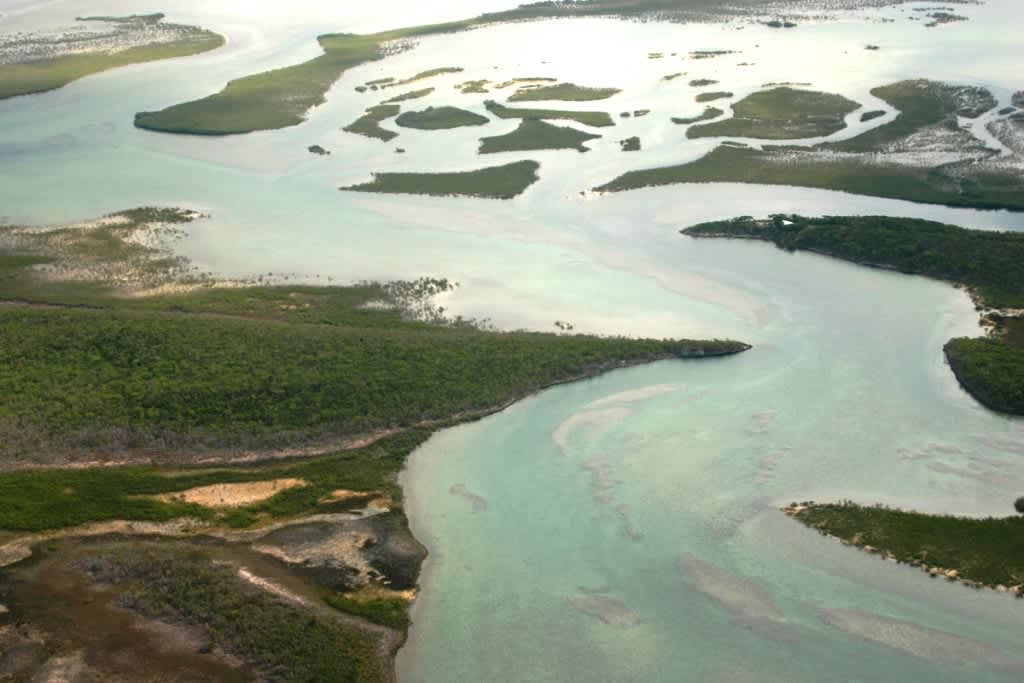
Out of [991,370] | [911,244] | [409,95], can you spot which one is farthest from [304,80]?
[991,370]

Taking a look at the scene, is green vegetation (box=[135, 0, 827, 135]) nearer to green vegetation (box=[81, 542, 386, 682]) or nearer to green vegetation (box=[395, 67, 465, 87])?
green vegetation (box=[395, 67, 465, 87])

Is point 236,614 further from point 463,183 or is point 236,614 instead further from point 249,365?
point 463,183

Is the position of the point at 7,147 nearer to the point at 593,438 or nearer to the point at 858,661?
the point at 593,438

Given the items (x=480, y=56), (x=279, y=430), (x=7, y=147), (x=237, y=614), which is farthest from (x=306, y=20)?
(x=237, y=614)

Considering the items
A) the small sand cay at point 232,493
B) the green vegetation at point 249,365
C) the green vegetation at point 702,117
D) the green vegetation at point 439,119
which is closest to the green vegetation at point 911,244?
the green vegetation at point 249,365

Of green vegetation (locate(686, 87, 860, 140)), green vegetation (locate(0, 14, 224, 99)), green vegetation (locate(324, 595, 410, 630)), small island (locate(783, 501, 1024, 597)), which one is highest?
green vegetation (locate(0, 14, 224, 99))

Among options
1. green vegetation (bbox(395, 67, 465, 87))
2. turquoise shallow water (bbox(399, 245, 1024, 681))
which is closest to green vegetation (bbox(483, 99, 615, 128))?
green vegetation (bbox(395, 67, 465, 87))
